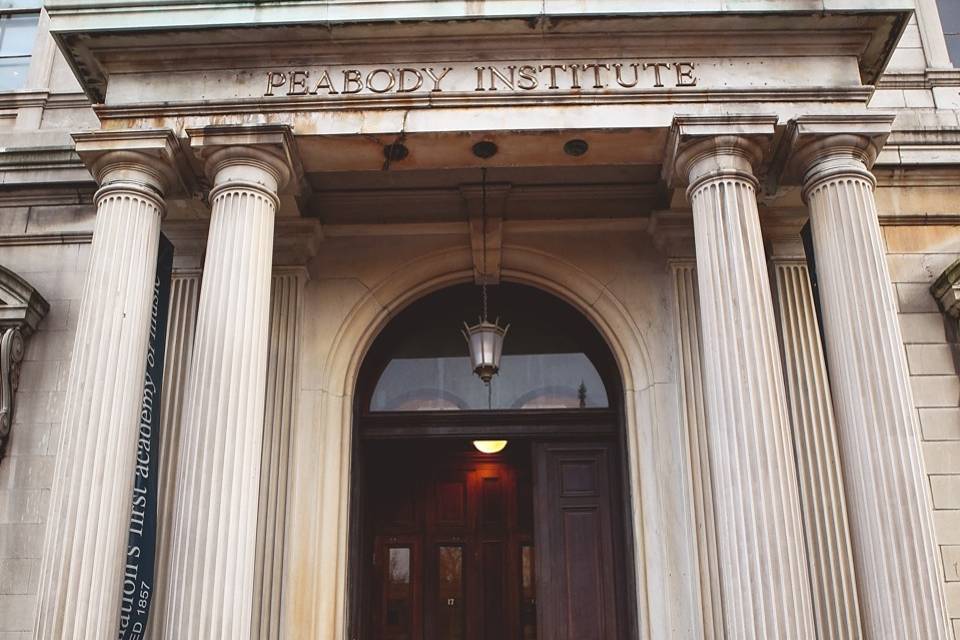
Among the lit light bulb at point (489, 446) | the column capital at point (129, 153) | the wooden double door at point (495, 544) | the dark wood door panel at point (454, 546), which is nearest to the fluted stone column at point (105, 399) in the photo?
the column capital at point (129, 153)

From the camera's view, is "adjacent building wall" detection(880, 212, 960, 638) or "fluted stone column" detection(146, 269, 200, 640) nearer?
"fluted stone column" detection(146, 269, 200, 640)

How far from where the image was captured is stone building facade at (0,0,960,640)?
7.74 meters

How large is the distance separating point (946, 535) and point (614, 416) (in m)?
3.52

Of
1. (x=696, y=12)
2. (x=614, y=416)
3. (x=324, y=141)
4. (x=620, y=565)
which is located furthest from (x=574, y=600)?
(x=696, y=12)

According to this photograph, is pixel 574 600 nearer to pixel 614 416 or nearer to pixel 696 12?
pixel 614 416

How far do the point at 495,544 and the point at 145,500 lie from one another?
4.40m

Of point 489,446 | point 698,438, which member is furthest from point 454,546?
point 698,438

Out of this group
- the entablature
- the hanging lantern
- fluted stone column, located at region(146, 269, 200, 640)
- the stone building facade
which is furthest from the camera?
the hanging lantern

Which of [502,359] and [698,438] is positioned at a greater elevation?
[502,359]

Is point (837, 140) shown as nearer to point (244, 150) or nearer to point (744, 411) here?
point (744, 411)

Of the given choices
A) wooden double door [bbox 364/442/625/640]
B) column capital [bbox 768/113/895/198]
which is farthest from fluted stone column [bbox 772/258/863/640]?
wooden double door [bbox 364/442/625/640]

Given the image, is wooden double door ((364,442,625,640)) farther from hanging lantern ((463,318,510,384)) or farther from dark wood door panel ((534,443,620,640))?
hanging lantern ((463,318,510,384))

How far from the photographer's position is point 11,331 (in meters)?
9.76

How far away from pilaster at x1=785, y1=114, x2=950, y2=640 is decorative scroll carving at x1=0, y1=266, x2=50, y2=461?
780cm
